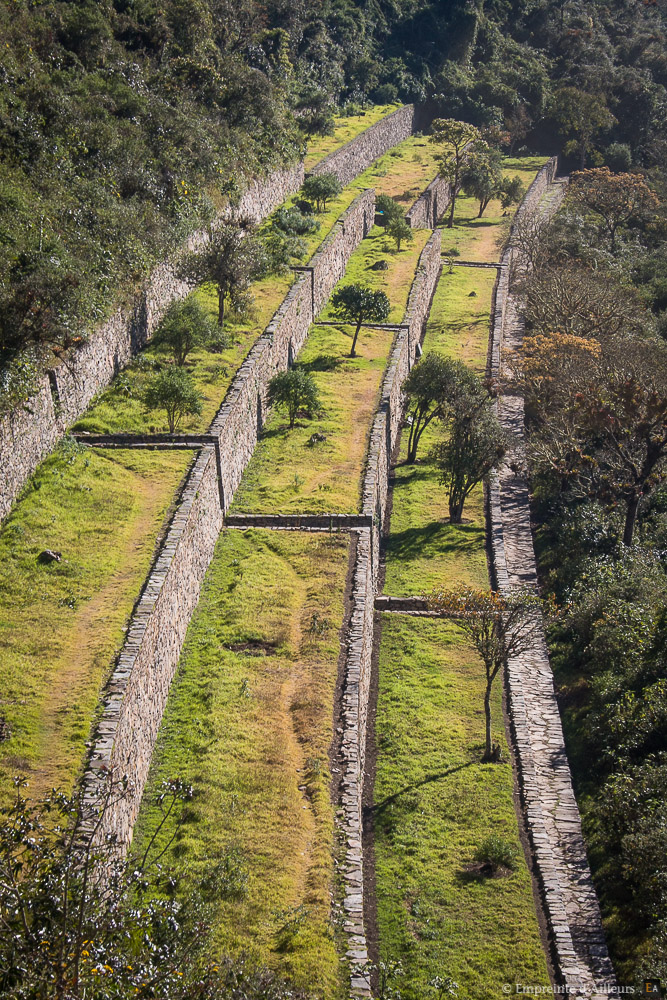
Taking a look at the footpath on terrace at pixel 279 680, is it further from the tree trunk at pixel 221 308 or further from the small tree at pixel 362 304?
the small tree at pixel 362 304

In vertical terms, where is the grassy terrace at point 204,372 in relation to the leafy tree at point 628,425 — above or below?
above

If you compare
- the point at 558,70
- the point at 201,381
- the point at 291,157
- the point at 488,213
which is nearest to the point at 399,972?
the point at 201,381

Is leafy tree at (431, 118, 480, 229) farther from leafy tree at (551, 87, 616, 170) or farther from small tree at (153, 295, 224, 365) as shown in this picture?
small tree at (153, 295, 224, 365)

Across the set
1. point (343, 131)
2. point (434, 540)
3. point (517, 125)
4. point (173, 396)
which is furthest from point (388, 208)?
point (173, 396)

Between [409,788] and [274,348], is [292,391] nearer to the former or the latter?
[274,348]

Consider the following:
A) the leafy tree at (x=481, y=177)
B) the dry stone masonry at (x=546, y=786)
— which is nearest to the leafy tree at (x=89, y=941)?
the dry stone masonry at (x=546, y=786)

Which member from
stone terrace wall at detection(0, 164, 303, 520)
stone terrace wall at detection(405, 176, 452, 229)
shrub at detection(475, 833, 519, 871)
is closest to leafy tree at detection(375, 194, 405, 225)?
stone terrace wall at detection(405, 176, 452, 229)

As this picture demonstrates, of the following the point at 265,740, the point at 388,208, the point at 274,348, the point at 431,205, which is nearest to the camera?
the point at 265,740
